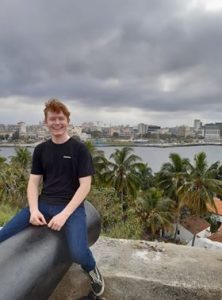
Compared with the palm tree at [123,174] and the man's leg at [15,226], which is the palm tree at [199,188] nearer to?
the palm tree at [123,174]

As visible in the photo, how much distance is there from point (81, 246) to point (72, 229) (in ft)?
0.36

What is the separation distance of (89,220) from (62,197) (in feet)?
0.81

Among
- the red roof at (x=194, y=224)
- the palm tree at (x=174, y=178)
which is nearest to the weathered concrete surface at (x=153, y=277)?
the palm tree at (x=174, y=178)

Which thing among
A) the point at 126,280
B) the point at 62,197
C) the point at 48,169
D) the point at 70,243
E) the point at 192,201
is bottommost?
the point at 192,201

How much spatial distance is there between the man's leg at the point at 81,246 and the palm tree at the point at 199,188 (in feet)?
72.6

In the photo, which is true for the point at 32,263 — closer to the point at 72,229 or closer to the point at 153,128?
the point at 72,229

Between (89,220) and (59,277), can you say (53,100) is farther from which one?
(59,277)

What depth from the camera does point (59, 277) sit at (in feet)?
6.54

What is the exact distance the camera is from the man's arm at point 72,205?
2.02 m

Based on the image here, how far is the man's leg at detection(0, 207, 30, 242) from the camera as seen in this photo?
2059mm

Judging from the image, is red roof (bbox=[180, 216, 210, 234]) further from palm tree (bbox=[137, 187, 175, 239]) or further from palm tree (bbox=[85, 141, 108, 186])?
palm tree (bbox=[85, 141, 108, 186])

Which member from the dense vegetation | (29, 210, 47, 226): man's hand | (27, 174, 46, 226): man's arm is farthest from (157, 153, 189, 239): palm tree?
(29, 210, 47, 226): man's hand

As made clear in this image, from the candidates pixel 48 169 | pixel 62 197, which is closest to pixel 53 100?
pixel 48 169

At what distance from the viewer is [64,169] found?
2230 millimetres
